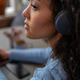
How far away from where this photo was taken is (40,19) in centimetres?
60

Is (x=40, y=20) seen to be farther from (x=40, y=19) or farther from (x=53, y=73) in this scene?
(x=53, y=73)

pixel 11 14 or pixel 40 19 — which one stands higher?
pixel 40 19

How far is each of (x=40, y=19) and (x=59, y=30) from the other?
12 centimetres

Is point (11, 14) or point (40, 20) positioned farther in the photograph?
point (11, 14)

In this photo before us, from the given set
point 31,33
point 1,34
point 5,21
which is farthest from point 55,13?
point 5,21

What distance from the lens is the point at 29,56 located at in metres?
0.97

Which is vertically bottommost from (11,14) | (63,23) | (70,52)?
(11,14)

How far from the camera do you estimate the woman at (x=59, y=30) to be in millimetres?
474

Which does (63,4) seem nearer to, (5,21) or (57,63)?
(57,63)

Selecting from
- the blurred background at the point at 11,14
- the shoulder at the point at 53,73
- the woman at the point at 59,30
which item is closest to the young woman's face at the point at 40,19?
the woman at the point at 59,30

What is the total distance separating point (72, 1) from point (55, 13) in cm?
11

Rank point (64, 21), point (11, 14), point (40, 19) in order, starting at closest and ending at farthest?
point (64, 21)
point (40, 19)
point (11, 14)

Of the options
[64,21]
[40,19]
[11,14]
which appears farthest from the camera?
[11,14]

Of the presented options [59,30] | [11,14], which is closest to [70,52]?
[59,30]
